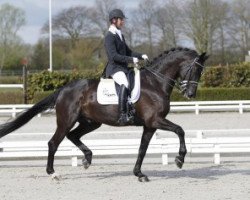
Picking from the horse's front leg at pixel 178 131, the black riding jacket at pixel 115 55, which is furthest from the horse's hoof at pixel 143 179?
the black riding jacket at pixel 115 55

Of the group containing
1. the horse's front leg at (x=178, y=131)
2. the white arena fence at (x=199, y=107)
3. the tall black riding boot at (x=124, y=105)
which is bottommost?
the white arena fence at (x=199, y=107)

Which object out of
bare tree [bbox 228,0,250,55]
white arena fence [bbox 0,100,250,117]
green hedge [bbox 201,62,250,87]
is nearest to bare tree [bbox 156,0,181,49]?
bare tree [bbox 228,0,250,55]

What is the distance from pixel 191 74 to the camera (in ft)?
27.1

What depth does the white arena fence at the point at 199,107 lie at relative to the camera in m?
23.5

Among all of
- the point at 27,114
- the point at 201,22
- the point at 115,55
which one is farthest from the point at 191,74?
the point at 201,22

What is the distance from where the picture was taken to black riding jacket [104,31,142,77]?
26.7ft

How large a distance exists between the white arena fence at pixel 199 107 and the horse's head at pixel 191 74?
14.9 m

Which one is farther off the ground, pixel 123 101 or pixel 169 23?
pixel 169 23

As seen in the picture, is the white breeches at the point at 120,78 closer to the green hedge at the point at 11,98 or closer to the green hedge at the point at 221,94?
the green hedge at the point at 221,94

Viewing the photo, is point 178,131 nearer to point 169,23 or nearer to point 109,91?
point 109,91

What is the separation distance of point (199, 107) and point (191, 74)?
627 inches

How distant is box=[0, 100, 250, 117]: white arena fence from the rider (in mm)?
15003

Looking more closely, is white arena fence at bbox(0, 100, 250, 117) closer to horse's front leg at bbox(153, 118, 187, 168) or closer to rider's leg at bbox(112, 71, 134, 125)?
rider's leg at bbox(112, 71, 134, 125)

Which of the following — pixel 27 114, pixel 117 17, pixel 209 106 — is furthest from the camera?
pixel 209 106
